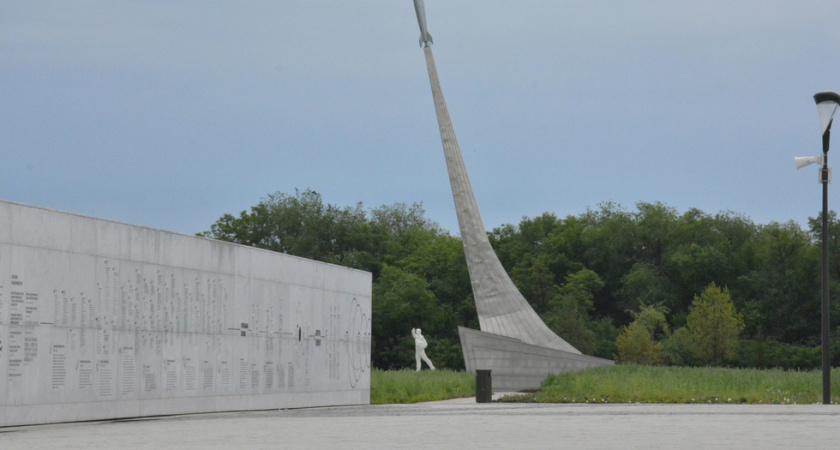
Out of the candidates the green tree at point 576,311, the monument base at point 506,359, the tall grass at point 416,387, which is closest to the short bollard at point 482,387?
the tall grass at point 416,387

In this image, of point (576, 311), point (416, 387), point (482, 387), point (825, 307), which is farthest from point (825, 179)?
point (576, 311)

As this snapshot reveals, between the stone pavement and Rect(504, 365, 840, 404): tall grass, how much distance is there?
5.14 meters

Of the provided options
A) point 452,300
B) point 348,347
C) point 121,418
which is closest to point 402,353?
point 452,300

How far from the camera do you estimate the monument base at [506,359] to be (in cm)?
2712

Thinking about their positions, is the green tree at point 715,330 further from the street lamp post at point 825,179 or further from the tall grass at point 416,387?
the street lamp post at point 825,179

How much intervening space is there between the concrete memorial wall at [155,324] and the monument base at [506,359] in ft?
22.5

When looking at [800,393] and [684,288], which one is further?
[684,288]

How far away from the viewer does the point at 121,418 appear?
555 inches

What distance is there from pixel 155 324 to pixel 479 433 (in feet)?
22.4

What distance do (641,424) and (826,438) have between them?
2511 mm

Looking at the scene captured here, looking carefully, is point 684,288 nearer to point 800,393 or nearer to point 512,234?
point 512,234

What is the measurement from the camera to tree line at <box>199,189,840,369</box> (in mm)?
43156

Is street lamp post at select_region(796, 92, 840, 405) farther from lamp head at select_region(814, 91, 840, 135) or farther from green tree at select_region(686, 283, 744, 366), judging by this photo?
green tree at select_region(686, 283, 744, 366)

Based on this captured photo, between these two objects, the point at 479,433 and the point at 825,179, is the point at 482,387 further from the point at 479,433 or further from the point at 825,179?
the point at 479,433
